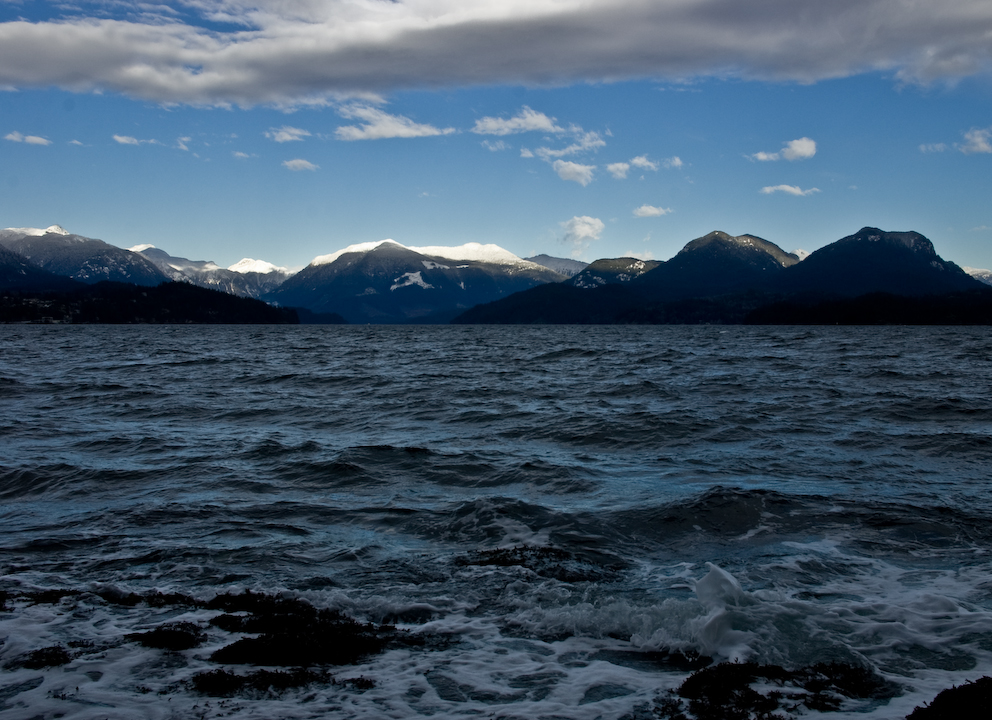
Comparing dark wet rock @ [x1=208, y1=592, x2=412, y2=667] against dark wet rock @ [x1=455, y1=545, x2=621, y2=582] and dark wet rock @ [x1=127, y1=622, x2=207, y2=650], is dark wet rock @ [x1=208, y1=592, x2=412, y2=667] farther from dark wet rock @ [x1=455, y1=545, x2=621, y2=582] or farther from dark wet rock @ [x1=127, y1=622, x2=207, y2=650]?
dark wet rock @ [x1=455, y1=545, x2=621, y2=582]

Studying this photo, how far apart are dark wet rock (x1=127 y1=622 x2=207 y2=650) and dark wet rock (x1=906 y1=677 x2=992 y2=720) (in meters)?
7.34

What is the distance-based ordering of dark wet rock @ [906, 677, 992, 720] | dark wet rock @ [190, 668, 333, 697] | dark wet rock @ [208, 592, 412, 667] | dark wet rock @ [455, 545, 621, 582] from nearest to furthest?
dark wet rock @ [906, 677, 992, 720] → dark wet rock @ [190, 668, 333, 697] → dark wet rock @ [208, 592, 412, 667] → dark wet rock @ [455, 545, 621, 582]

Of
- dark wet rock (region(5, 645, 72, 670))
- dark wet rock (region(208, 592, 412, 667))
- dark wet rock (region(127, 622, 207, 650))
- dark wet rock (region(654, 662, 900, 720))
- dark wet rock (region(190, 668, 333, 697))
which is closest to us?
dark wet rock (region(654, 662, 900, 720))

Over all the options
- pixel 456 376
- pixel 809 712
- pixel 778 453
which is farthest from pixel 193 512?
pixel 456 376

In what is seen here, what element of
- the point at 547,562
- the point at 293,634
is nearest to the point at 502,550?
the point at 547,562

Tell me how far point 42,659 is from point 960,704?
911 cm

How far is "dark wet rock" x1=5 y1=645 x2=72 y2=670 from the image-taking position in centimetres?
698

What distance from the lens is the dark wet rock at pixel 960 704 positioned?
581cm

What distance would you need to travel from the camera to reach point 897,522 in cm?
1276

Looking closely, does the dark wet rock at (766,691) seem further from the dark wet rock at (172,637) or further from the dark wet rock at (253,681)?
the dark wet rock at (172,637)

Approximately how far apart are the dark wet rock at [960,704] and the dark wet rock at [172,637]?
734cm

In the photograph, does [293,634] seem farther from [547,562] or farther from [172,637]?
[547,562]

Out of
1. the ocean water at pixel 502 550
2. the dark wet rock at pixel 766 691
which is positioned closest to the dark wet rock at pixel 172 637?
the ocean water at pixel 502 550

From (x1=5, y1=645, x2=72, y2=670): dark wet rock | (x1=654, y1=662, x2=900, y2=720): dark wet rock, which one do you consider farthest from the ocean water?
(x1=654, y1=662, x2=900, y2=720): dark wet rock
